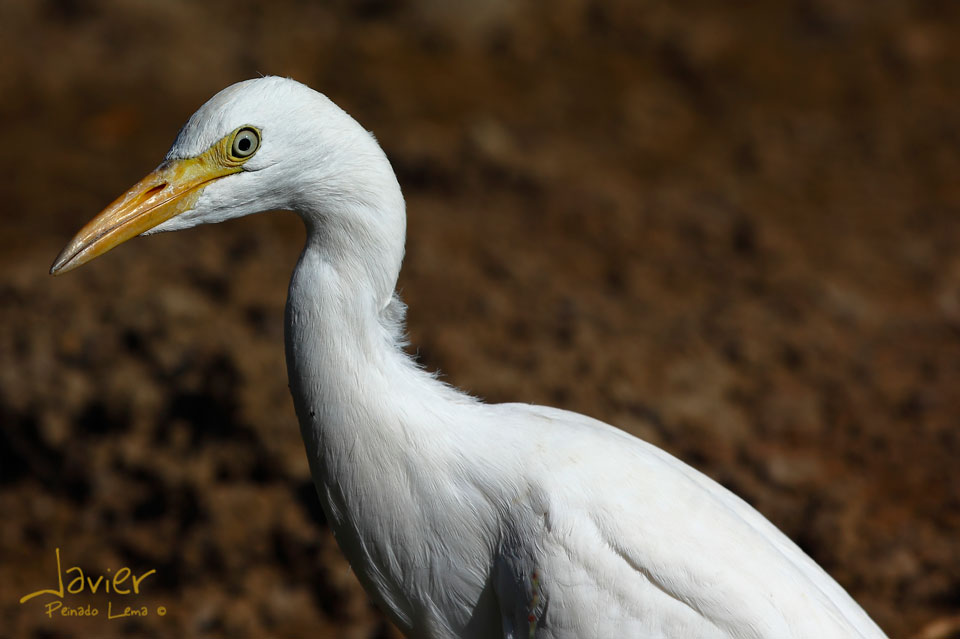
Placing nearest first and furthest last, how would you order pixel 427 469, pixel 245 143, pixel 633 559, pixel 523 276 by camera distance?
1. pixel 245 143
2. pixel 633 559
3. pixel 427 469
4. pixel 523 276

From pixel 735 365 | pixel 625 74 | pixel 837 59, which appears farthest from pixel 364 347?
pixel 837 59

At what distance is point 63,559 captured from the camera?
4.70m

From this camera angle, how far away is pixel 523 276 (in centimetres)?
601

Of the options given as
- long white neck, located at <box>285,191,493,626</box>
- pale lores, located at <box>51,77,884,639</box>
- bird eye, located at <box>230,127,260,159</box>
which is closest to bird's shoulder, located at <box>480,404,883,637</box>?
pale lores, located at <box>51,77,884,639</box>

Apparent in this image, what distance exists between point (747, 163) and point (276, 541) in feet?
16.8

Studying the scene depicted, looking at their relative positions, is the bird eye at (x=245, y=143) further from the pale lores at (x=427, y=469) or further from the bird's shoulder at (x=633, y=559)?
the bird's shoulder at (x=633, y=559)

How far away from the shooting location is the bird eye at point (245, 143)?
2.39m

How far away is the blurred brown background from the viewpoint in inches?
184

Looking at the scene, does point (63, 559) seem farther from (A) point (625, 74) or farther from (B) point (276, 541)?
(A) point (625, 74)

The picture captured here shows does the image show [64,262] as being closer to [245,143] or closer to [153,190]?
[153,190]

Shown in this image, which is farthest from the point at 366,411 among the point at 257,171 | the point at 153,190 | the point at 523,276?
the point at 523,276

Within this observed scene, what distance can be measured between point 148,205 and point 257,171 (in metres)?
0.31

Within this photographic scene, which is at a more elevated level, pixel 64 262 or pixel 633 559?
pixel 64 262

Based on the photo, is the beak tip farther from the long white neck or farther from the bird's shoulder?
the bird's shoulder
